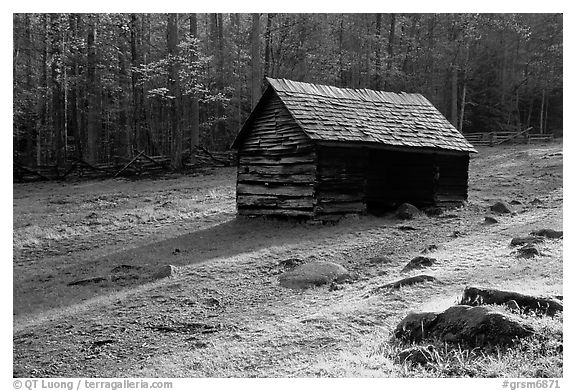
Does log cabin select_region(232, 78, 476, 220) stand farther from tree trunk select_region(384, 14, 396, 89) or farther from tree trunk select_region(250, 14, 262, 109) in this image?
tree trunk select_region(384, 14, 396, 89)

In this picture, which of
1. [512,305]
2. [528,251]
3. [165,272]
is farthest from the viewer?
[165,272]

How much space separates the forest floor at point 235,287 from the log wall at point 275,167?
25.6 inches

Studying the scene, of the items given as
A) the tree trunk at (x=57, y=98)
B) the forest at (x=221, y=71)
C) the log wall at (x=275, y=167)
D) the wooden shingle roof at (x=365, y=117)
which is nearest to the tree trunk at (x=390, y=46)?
the forest at (x=221, y=71)

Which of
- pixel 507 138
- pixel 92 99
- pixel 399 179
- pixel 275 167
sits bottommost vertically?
pixel 399 179

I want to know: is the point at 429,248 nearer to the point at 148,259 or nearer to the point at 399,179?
the point at 399,179

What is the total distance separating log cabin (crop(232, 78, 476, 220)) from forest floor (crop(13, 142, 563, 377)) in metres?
0.81

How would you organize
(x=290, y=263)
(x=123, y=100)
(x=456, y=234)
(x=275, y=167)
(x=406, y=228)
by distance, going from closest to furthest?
(x=290, y=263) < (x=456, y=234) < (x=406, y=228) < (x=275, y=167) < (x=123, y=100)

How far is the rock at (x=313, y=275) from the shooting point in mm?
10180

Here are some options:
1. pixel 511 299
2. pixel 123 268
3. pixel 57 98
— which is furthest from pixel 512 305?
pixel 57 98

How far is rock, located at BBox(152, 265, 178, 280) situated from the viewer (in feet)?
36.6

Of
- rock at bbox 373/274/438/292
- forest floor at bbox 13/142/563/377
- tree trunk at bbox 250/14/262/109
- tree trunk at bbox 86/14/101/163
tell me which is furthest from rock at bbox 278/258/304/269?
tree trunk at bbox 86/14/101/163

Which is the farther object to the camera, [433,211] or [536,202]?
[536,202]

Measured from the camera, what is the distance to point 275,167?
16.7m

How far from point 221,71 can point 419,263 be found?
24.3 meters
